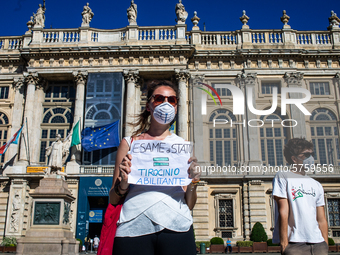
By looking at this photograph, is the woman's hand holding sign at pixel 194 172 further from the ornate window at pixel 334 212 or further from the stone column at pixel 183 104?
the ornate window at pixel 334 212

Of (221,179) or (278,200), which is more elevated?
(221,179)

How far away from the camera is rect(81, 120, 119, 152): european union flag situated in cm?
2630

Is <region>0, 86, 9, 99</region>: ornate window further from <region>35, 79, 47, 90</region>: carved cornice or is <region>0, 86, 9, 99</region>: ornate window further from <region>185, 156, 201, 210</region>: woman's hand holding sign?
<region>185, 156, 201, 210</region>: woman's hand holding sign

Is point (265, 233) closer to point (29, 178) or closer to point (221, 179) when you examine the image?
point (221, 179)

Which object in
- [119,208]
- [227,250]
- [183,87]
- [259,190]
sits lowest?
[227,250]

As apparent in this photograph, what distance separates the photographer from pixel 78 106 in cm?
2800

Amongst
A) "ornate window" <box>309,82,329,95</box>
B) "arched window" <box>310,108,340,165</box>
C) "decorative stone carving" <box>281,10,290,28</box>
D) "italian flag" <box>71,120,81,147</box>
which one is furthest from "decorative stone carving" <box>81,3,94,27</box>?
"arched window" <box>310,108,340,165</box>

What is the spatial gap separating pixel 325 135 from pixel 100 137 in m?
16.8

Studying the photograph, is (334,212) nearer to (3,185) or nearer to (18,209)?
(18,209)

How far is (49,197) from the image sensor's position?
544 inches

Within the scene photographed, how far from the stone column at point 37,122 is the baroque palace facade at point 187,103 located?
8 centimetres

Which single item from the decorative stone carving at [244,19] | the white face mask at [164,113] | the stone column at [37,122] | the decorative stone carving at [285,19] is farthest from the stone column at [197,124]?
the white face mask at [164,113]

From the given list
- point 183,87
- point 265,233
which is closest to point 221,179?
point 265,233

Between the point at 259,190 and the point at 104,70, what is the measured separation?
14861mm
